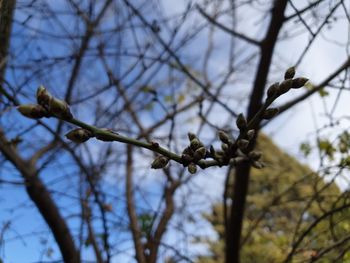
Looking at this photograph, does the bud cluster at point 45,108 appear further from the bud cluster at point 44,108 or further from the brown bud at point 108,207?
the brown bud at point 108,207

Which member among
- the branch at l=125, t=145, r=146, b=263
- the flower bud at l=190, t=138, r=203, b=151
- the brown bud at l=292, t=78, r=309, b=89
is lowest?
the flower bud at l=190, t=138, r=203, b=151

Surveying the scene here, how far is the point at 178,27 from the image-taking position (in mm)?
2750

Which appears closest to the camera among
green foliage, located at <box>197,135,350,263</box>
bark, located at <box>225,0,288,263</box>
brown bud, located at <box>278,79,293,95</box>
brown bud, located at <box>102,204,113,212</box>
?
brown bud, located at <box>278,79,293,95</box>

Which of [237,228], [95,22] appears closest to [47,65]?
[95,22]

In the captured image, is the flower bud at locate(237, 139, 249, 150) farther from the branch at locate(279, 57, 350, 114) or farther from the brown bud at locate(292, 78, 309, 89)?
the branch at locate(279, 57, 350, 114)

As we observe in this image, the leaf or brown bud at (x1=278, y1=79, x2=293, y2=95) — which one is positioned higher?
the leaf

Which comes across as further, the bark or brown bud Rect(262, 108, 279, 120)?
the bark

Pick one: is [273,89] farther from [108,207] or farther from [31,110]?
[108,207]

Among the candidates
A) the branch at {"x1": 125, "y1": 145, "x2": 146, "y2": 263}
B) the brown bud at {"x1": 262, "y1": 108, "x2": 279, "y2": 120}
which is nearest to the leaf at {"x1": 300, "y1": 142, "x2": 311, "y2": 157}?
the branch at {"x1": 125, "y1": 145, "x2": 146, "y2": 263}

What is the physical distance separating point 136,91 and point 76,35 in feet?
2.60

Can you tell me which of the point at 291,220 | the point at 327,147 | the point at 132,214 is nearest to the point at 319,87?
the point at 327,147

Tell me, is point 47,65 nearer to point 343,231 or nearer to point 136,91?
point 136,91

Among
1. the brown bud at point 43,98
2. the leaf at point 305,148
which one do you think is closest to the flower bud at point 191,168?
the brown bud at point 43,98

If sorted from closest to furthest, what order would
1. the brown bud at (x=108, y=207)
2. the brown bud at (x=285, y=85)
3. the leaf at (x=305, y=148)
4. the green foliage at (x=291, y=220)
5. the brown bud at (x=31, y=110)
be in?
the brown bud at (x=31, y=110), the brown bud at (x=285, y=85), the green foliage at (x=291, y=220), the brown bud at (x=108, y=207), the leaf at (x=305, y=148)
